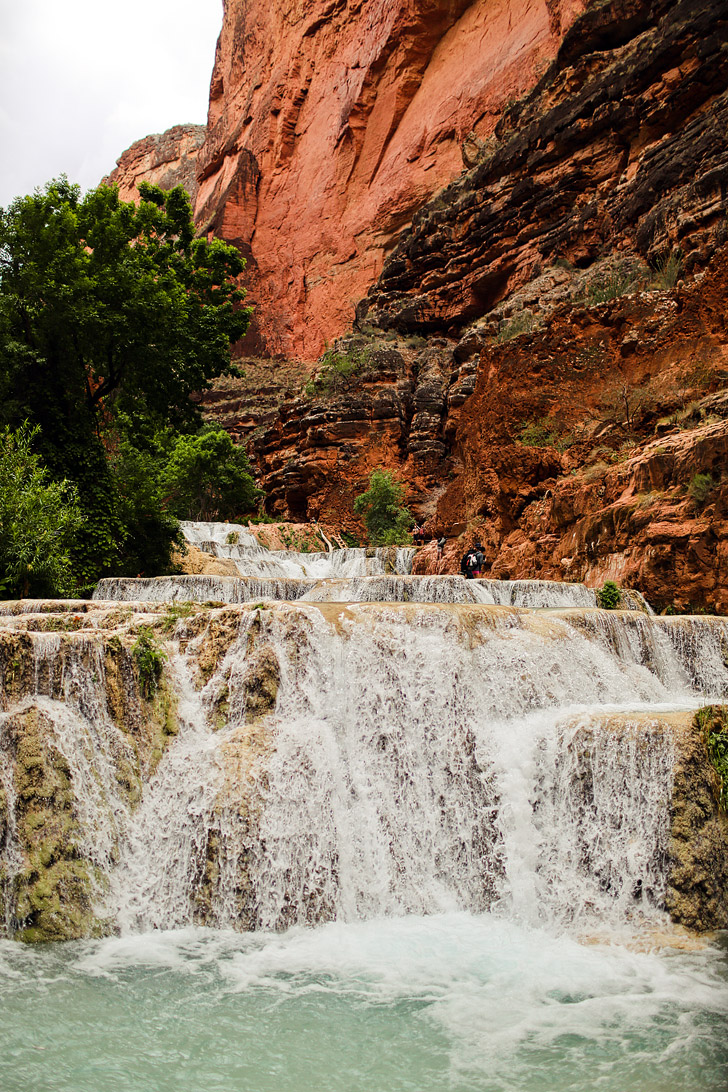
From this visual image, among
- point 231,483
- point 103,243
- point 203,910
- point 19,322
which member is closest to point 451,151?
point 231,483

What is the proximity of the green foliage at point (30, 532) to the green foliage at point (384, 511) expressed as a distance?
12.9 m

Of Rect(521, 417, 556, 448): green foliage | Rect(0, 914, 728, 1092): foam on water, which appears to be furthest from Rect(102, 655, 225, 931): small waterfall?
Rect(521, 417, 556, 448): green foliage

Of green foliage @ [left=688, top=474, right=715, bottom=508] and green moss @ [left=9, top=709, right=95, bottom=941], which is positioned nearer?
green moss @ [left=9, top=709, right=95, bottom=941]

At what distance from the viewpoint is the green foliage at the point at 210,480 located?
27.1 m

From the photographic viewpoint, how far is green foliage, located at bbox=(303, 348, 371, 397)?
2783cm

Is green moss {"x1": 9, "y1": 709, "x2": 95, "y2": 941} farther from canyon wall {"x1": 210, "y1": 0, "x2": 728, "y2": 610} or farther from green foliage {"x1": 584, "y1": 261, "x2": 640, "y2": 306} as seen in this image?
green foliage {"x1": 584, "y1": 261, "x2": 640, "y2": 306}

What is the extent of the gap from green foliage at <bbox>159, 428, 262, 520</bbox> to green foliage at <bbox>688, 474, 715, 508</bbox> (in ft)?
64.1

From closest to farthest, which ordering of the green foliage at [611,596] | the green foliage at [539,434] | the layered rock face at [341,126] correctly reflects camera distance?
the green foliage at [611,596], the green foliage at [539,434], the layered rock face at [341,126]

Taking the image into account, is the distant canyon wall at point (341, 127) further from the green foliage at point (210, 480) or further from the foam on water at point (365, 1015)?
the foam on water at point (365, 1015)

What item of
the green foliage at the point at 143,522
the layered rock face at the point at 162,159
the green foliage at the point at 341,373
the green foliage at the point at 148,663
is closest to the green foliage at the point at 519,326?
the green foliage at the point at 341,373

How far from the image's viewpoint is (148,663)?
273 inches

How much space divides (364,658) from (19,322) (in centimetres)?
1186

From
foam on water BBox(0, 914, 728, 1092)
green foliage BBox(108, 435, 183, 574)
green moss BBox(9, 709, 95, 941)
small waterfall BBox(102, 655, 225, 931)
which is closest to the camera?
foam on water BBox(0, 914, 728, 1092)

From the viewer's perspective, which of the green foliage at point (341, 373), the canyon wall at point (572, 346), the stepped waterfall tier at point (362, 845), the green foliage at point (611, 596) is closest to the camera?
the stepped waterfall tier at point (362, 845)
